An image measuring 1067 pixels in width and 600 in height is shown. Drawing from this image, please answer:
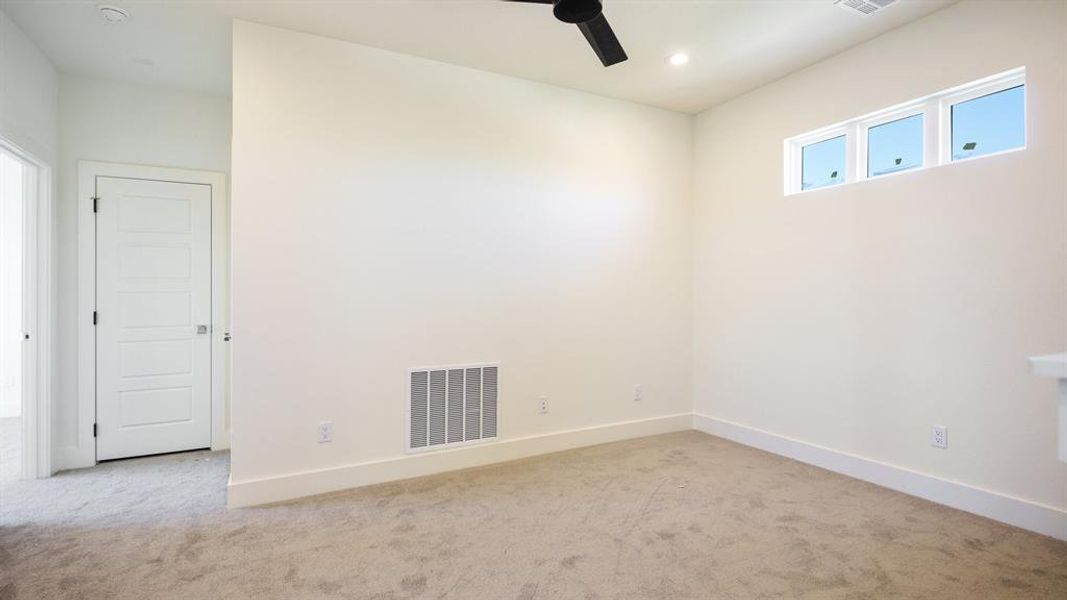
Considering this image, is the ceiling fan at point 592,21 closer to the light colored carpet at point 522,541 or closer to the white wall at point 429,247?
→ the white wall at point 429,247

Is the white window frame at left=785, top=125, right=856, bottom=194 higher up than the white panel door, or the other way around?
the white window frame at left=785, top=125, right=856, bottom=194

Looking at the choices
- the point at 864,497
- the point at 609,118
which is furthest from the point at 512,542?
the point at 609,118

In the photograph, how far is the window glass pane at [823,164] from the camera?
342cm

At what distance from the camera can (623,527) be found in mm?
2467

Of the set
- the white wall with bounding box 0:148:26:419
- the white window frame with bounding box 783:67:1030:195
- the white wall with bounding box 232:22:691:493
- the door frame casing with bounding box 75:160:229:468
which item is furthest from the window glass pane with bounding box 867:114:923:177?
the white wall with bounding box 0:148:26:419

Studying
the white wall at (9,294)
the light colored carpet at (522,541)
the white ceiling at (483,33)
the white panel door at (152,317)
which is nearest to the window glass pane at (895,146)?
the white ceiling at (483,33)

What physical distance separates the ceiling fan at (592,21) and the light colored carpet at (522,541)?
2.36 m

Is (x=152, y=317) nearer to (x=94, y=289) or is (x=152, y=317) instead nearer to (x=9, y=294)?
(x=94, y=289)

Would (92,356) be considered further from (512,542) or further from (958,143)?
(958,143)

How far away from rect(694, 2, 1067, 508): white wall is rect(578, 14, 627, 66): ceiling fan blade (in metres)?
1.84

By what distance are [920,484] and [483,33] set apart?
3.67m

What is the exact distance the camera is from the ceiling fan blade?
2.20m

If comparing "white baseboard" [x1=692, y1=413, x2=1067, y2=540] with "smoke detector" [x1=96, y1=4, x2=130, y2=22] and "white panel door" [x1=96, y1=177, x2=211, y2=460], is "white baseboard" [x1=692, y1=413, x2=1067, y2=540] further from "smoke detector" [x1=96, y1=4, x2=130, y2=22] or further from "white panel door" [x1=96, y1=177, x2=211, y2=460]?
"smoke detector" [x1=96, y1=4, x2=130, y2=22]

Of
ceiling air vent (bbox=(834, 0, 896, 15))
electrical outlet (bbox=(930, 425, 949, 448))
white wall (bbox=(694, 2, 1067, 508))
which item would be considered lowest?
electrical outlet (bbox=(930, 425, 949, 448))
